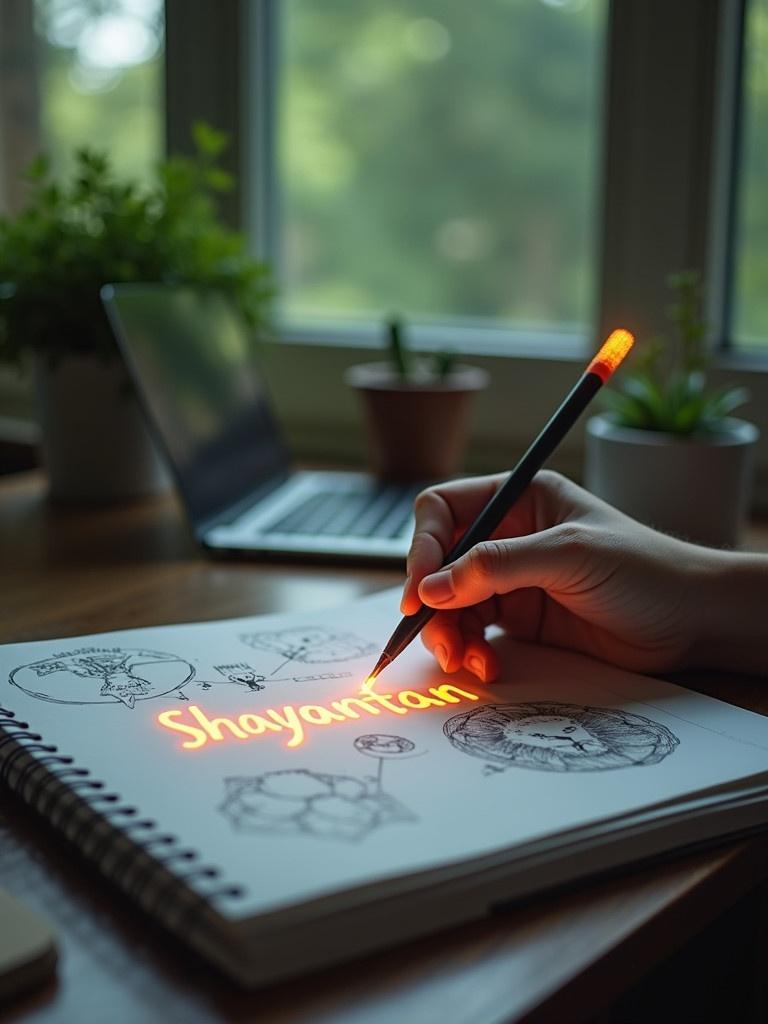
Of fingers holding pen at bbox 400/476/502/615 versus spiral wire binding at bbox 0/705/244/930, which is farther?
fingers holding pen at bbox 400/476/502/615

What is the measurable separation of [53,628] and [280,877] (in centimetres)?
42

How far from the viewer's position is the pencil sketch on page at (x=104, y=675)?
1.99 feet

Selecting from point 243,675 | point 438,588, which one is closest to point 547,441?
point 438,588

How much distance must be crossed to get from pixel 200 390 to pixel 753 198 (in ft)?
1.96

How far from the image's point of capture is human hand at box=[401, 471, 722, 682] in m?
0.66

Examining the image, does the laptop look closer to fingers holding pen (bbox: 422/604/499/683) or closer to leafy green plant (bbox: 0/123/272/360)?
leafy green plant (bbox: 0/123/272/360)

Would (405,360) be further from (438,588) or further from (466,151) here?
(438,588)

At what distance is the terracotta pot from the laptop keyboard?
0.03 metres

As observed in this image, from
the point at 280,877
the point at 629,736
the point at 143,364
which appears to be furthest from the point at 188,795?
the point at 143,364

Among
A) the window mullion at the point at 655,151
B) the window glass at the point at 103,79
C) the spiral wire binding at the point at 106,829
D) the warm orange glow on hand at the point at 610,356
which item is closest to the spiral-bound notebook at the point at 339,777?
the spiral wire binding at the point at 106,829

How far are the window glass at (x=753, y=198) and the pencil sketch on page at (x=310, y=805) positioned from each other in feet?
2.88

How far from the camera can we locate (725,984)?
0.76 meters

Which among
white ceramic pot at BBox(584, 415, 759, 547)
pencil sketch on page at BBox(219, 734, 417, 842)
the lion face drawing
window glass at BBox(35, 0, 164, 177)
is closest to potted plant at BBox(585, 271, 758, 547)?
white ceramic pot at BBox(584, 415, 759, 547)

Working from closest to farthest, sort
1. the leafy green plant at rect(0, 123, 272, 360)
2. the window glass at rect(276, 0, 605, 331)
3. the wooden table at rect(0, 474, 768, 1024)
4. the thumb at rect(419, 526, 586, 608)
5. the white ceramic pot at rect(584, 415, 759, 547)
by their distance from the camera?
the wooden table at rect(0, 474, 768, 1024) < the thumb at rect(419, 526, 586, 608) < the white ceramic pot at rect(584, 415, 759, 547) < the leafy green plant at rect(0, 123, 272, 360) < the window glass at rect(276, 0, 605, 331)
